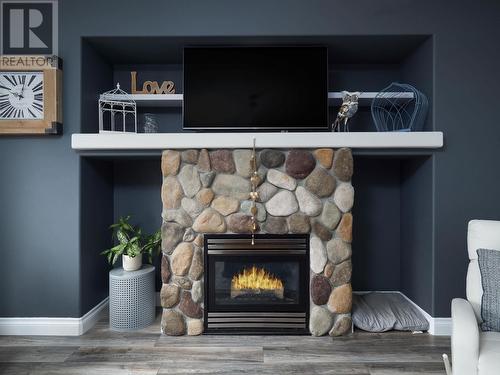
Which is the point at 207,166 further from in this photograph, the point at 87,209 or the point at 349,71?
the point at 349,71

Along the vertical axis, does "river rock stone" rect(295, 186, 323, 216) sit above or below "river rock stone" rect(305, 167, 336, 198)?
below

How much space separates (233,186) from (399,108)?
5.41ft

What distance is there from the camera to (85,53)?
2656mm

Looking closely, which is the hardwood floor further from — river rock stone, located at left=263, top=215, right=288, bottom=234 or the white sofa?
river rock stone, located at left=263, top=215, right=288, bottom=234

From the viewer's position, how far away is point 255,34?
258 centimetres

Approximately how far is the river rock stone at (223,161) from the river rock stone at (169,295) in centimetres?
91

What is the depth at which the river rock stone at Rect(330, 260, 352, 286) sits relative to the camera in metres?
2.54

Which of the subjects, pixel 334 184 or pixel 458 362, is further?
pixel 334 184

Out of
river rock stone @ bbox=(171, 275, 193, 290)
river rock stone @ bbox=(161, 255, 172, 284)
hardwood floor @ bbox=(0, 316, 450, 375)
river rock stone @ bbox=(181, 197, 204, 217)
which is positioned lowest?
hardwood floor @ bbox=(0, 316, 450, 375)

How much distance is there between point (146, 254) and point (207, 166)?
3.94 ft

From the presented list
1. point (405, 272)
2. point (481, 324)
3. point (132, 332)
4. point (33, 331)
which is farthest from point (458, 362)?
point (33, 331)

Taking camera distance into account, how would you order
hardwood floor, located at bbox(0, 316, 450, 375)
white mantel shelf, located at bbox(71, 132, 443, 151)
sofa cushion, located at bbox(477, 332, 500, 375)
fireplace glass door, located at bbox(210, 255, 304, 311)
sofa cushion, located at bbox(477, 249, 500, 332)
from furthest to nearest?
fireplace glass door, located at bbox(210, 255, 304, 311), white mantel shelf, located at bbox(71, 132, 443, 151), hardwood floor, located at bbox(0, 316, 450, 375), sofa cushion, located at bbox(477, 249, 500, 332), sofa cushion, located at bbox(477, 332, 500, 375)

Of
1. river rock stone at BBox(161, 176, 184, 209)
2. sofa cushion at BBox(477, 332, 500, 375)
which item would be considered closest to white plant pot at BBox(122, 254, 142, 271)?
river rock stone at BBox(161, 176, 184, 209)

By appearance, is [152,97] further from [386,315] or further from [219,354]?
[386,315]
